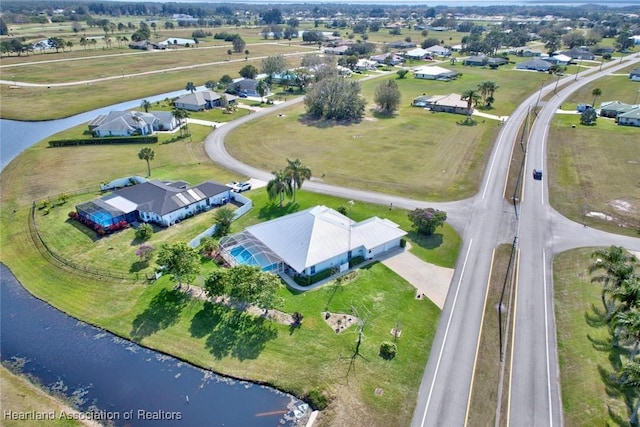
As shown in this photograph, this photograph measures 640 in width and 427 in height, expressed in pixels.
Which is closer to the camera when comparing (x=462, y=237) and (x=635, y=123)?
(x=462, y=237)

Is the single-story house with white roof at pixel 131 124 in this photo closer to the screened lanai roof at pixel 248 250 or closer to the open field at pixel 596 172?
the screened lanai roof at pixel 248 250

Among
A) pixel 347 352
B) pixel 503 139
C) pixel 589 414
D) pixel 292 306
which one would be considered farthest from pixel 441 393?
pixel 503 139

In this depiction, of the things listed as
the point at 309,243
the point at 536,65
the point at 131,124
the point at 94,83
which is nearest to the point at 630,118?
the point at 536,65

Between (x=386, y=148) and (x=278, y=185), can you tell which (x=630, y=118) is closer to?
(x=386, y=148)

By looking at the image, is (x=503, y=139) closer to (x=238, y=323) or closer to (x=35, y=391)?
(x=238, y=323)

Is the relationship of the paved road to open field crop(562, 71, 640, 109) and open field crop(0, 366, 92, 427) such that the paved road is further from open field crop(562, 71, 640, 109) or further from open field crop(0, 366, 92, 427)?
open field crop(562, 71, 640, 109)
